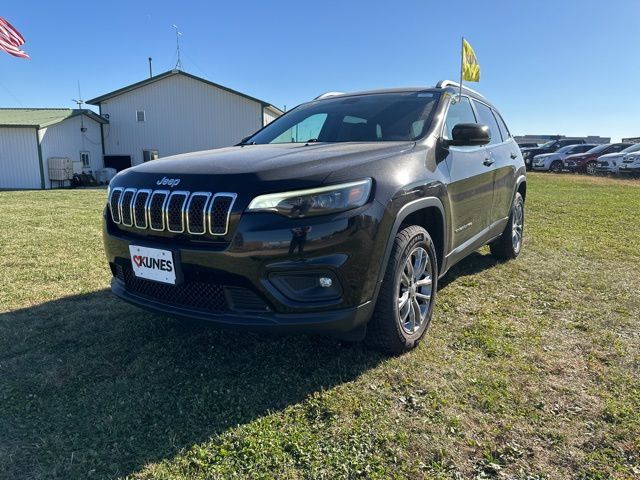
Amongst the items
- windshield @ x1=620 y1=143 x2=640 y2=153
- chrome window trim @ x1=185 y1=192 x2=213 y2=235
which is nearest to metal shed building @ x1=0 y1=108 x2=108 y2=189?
chrome window trim @ x1=185 y1=192 x2=213 y2=235

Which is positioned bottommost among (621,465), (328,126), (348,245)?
(621,465)

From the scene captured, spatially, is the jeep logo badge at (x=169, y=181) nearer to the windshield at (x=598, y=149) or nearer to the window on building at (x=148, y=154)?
the window on building at (x=148, y=154)

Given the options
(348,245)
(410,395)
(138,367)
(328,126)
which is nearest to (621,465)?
(410,395)

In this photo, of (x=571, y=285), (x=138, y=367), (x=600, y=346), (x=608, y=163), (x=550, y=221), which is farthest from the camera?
(x=608, y=163)

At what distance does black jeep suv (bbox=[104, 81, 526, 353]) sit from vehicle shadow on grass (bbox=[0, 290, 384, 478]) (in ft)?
1.38

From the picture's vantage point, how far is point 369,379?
2715mm

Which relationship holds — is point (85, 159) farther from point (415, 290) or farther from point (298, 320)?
point (298, 320)

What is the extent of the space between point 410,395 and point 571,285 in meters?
2.79

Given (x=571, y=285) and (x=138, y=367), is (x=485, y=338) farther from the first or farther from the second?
(x=138, y=367)

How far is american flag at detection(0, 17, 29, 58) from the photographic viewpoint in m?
12.8

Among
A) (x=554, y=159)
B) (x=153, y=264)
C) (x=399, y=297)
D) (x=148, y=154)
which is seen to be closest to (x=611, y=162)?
(x=554, y=159)

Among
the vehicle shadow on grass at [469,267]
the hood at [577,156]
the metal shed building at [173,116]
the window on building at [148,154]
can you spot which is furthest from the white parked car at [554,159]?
the vehicle shadow on grass at [469,267]

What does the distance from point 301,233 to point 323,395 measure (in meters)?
0.91

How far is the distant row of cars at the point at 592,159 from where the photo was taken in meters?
22.2
